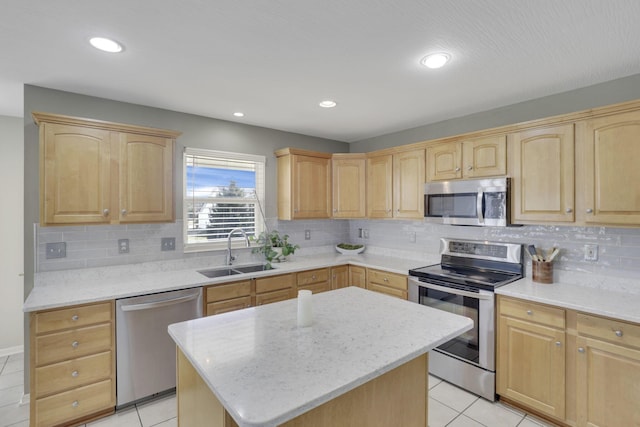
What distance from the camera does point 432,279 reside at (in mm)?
2945

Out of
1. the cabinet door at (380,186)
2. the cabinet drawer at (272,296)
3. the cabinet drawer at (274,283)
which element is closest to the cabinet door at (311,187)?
the cabinet door at (380,186)

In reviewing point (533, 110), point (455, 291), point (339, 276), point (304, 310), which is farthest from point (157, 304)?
point (533, 110)

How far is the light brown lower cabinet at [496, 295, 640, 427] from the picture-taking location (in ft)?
6.37

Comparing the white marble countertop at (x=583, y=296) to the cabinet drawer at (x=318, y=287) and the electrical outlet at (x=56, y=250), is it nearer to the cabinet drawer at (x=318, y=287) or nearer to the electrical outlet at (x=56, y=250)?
the cabinet drawer at (x=318, y=287)

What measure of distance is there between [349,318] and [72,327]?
199 cm

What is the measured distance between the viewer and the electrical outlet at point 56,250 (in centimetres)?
260

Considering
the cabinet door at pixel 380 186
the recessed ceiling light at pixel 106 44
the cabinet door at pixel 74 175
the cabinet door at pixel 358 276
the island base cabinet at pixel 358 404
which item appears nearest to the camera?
the island base cabinet at pixel 358 404

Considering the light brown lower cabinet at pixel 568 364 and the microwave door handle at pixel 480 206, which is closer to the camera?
the light brown lower cabinet at pixel 568 364

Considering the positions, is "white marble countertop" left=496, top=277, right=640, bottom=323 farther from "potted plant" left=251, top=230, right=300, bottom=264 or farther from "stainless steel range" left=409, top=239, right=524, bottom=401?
"potted plant" left=251, top=230, right=300, bottom=264

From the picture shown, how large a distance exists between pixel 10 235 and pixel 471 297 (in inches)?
183

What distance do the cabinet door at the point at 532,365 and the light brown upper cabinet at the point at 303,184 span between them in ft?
7.57

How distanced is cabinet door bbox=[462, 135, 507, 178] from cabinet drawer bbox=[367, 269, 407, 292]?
121cm

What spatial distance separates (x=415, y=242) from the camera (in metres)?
3.85

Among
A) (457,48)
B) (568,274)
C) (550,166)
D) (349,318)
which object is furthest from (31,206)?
(568,274)
